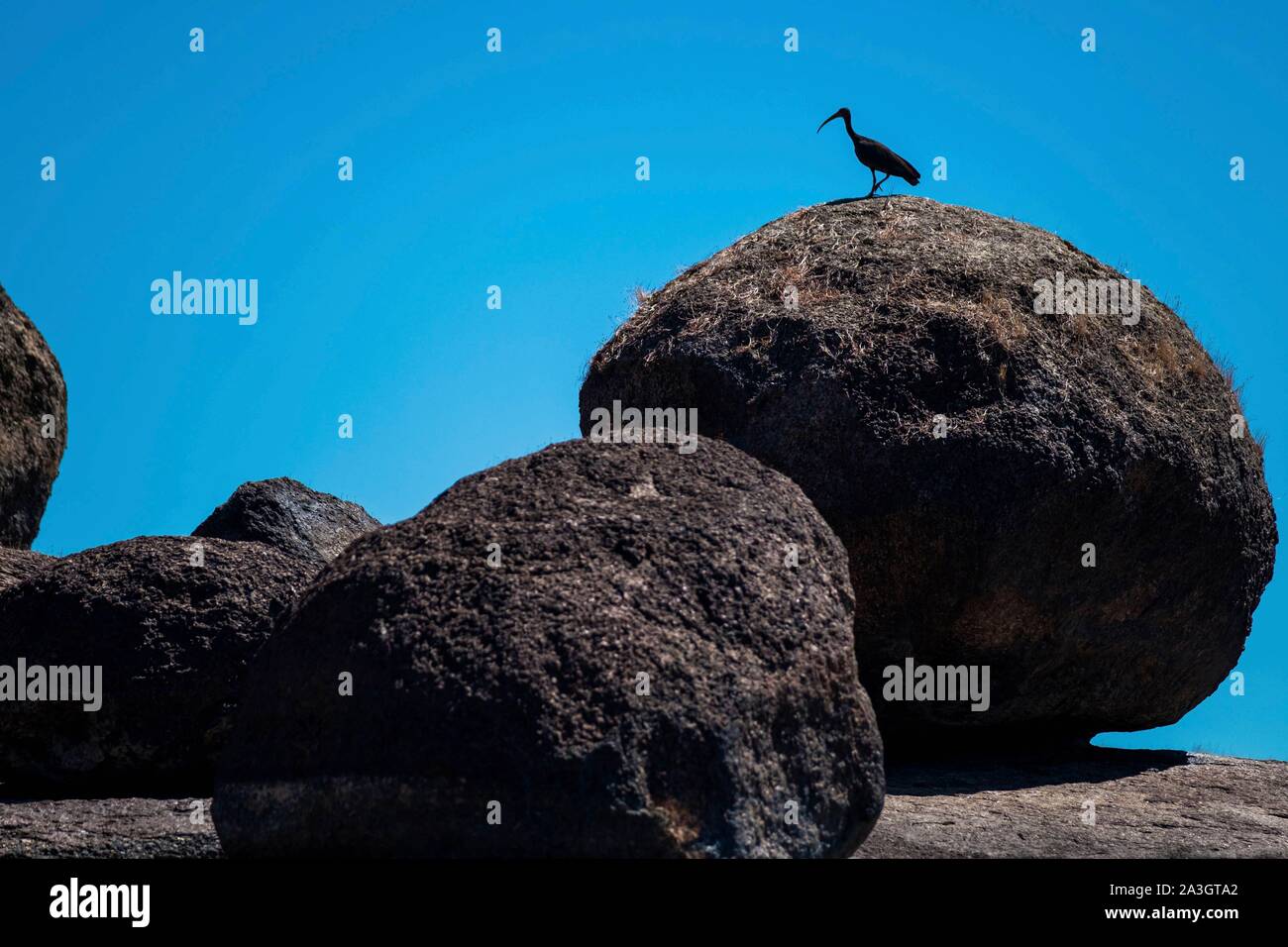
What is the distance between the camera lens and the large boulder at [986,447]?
987cm

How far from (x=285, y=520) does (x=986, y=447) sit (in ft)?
22.6

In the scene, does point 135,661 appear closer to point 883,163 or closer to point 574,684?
point 574,684

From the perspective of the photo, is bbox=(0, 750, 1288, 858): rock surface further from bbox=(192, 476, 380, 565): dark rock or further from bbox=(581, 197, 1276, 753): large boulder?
bbox=(192, 476, 380, 565): dark rock

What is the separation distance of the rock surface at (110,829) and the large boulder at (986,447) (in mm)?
4525

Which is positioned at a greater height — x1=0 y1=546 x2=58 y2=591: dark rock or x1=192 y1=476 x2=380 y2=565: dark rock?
x1=192 y1=476 x2=380 y2=565: dark rock

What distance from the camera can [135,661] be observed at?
9125 millimetres

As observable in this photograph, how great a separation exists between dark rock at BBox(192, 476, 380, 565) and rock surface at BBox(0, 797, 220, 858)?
4492 mm

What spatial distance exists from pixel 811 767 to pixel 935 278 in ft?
18.6

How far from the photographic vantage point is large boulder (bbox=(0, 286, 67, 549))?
15.1m

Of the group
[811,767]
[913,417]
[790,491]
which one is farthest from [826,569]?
[913,417]

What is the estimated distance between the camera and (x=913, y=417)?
32.5ft

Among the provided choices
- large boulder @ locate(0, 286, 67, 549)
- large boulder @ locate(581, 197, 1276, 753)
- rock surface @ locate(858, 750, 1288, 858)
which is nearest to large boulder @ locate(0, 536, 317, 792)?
large boulder @ locate(581, 197, 1276, 753)

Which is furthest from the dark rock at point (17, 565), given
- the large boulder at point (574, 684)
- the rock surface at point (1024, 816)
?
the large boulder at point (574, 684)
